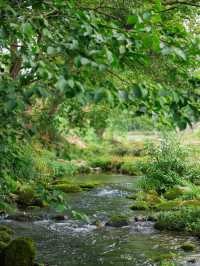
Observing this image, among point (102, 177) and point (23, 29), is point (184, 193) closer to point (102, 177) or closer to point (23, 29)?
point (102, 177)

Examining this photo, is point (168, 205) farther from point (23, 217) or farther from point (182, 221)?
point (23, 217)

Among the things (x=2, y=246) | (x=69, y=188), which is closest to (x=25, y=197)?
(x=69, y=188)

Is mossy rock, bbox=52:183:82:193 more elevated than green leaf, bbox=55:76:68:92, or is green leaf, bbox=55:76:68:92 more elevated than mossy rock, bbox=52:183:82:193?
green leaf, bbox=55:76:68:92

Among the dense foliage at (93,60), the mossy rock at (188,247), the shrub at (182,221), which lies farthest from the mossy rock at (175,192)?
the dense foliage at (93,60)

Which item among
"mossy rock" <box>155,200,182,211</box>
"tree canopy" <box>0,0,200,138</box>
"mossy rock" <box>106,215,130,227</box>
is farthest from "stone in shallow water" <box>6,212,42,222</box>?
"tree canopy" <box>0,0,200,138</box>

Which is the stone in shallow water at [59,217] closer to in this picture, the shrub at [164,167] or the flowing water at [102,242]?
the flowing water at [102,242]

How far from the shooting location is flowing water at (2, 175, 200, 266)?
32.3 ft

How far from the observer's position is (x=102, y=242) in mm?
11461

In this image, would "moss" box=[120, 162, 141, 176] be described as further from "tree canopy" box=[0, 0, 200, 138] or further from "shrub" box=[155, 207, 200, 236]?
"tree canopy" box=[0, 0, 200, 138]

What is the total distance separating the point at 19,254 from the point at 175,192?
31.8 ft

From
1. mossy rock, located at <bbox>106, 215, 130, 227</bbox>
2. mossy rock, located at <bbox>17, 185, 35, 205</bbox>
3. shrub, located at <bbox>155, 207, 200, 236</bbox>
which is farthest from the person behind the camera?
mossy rock, located at <bbox>17, 185, 35, 205</bbox>

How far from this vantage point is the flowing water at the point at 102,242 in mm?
9836

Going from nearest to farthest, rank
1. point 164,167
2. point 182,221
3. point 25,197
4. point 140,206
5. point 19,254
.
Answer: point 19,254, point 182,221, point 140,206, point 25,197, point 164,167

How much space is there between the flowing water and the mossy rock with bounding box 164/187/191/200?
6.53 feet
